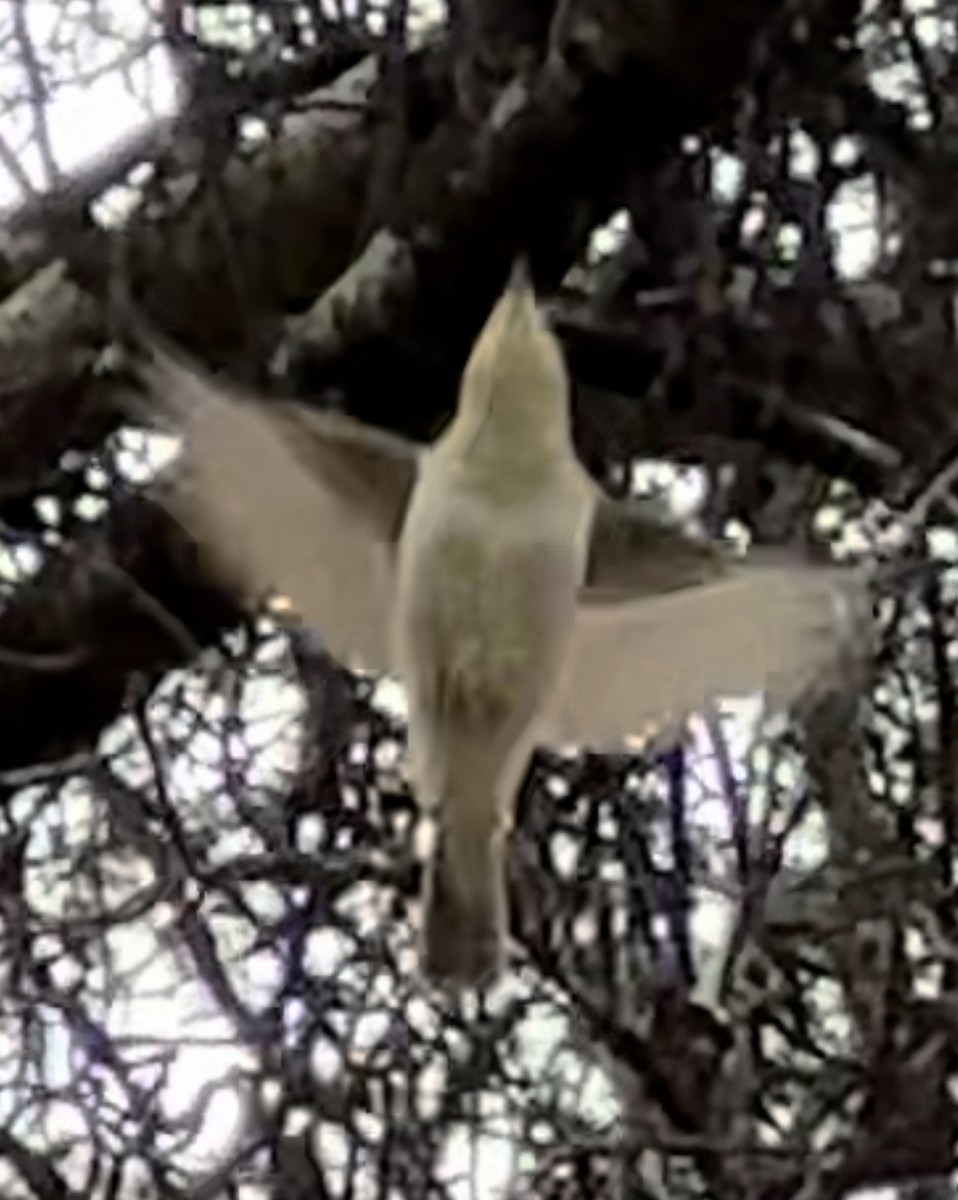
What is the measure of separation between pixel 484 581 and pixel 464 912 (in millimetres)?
63

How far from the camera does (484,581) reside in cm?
40

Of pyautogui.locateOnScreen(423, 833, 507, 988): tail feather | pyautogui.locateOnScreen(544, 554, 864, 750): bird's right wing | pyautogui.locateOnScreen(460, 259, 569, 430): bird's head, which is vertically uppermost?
pyautogui.locateOnScreen(460, 259, 569, 430): bird's head

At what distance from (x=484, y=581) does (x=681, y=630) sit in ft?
0.16

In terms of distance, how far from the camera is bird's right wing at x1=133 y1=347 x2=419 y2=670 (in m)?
0.42

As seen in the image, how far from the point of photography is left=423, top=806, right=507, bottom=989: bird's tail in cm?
43

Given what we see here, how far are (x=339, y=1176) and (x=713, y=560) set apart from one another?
0.13 metres

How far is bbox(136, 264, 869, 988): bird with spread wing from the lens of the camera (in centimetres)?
40

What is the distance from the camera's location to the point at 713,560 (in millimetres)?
434

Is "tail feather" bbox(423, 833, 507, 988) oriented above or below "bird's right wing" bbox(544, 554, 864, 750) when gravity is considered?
below

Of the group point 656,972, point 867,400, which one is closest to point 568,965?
point 656,972

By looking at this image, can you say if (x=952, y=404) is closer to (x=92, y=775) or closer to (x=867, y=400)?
(x=867, y=400)

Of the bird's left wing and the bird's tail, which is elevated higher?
the bird's left wing

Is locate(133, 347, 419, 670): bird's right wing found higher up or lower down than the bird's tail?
higher up

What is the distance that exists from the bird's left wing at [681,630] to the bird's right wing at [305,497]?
0.04 meters
